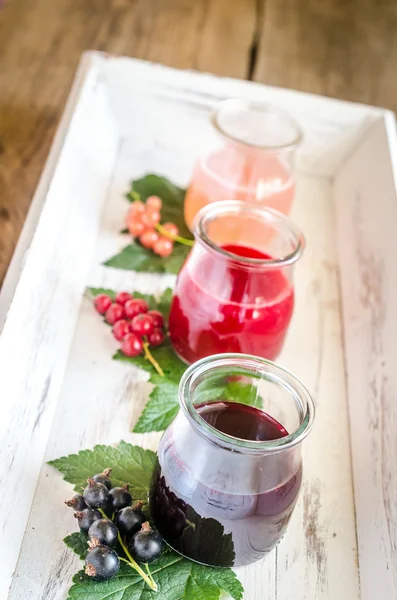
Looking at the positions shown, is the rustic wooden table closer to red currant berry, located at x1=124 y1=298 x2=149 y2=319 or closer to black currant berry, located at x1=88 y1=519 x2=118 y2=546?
red currant berry, located at x1=124 y1=298 x2=149 y2=319

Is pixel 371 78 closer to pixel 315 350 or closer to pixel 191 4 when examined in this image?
pixel 191 4

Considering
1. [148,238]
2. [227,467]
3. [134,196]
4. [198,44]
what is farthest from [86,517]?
[198,44]

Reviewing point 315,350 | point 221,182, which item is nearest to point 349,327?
point 315,350

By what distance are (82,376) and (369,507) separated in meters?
0.32

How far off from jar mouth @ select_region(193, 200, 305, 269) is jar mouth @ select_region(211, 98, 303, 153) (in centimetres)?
22

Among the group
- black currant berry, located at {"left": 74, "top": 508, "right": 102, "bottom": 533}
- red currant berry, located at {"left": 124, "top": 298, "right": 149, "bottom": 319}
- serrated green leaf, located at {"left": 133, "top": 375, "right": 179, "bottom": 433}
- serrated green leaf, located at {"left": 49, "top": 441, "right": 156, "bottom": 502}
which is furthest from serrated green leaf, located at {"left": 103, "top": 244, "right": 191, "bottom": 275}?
black currant berry, located at {"left": 74, "top": 508, "right": 102, "bottom": 533}

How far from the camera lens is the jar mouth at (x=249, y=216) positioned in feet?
2.48

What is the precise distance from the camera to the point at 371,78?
1466 mm

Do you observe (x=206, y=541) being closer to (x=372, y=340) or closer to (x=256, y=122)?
(x=372, y=340)

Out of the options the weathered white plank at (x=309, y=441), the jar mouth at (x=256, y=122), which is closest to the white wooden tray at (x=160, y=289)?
the weathered white plank at (x=309, y=441)

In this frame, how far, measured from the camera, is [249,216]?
2.86ft

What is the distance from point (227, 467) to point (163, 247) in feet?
1.49

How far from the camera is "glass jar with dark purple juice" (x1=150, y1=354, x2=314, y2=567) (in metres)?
0.58

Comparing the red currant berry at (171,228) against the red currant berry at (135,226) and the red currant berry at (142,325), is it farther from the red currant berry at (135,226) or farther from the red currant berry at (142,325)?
the red currant berry at (142,325)
